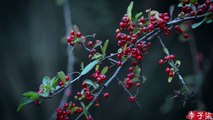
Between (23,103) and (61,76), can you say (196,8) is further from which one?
(23,103)

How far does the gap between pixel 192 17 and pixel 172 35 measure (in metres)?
1.96

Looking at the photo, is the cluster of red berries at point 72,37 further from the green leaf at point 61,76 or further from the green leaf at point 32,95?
the green leaf at point 32,95

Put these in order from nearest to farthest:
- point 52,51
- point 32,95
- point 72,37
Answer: point 32,95, point 72,37, point 52,51

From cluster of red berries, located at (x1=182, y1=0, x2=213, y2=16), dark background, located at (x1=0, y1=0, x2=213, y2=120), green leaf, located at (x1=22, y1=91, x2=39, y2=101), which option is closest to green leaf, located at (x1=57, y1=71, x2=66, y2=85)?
green leaf, located at (x1=22, y1=91, x2=39, y2=101)

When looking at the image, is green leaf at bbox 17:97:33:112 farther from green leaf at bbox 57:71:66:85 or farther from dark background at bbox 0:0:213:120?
dark background at bbox 0:0:213:120

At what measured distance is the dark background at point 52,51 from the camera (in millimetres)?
3213

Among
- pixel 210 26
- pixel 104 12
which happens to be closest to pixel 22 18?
pixel 104 12

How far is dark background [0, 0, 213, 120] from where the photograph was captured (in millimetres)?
3213

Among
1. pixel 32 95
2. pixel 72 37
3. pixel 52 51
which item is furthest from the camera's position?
pixel 52 51

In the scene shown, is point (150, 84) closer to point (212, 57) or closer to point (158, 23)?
point (212, 57)

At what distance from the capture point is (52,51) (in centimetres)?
333

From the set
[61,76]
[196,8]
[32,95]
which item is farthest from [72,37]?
[196,8]

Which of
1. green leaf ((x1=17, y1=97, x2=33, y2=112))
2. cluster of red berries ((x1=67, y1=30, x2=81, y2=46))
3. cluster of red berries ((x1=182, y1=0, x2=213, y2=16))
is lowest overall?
cluster of red berries ((x1=182, y1=0, x2=213, y2=16))

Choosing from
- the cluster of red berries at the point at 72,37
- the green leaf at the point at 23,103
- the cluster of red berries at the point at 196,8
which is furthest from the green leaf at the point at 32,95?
the cluster of red berries at the point at 196,8
